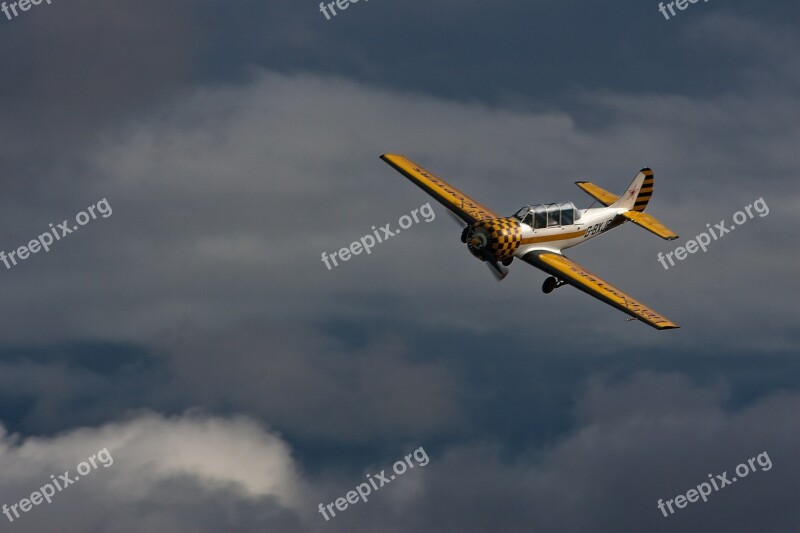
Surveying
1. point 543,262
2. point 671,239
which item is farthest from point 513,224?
point 671,239

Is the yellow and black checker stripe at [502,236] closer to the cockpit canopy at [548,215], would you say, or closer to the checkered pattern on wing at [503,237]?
the checkered pattern on wing at [503,237]

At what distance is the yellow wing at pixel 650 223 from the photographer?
226ft

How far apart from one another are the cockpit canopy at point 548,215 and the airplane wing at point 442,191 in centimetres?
259

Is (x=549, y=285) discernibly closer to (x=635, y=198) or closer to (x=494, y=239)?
(x=494, y=239)

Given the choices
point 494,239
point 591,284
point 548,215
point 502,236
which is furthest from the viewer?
point 548,215

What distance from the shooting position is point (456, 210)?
69125mm

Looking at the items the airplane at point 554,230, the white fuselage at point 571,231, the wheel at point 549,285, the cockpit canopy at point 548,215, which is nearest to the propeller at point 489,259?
the airplane at point 554,230

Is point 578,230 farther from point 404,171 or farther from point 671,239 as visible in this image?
point 404,171

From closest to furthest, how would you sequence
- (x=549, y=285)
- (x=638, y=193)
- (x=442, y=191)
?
(x=549, y=285) < (x=442, y=191) < (x=638, y=193)

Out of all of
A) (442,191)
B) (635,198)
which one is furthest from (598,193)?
(442,191)

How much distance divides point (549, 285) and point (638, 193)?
11.4 meters

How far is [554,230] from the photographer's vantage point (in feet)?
219

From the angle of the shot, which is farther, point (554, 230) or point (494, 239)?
point (554, 230)

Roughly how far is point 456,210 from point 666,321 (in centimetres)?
1565
